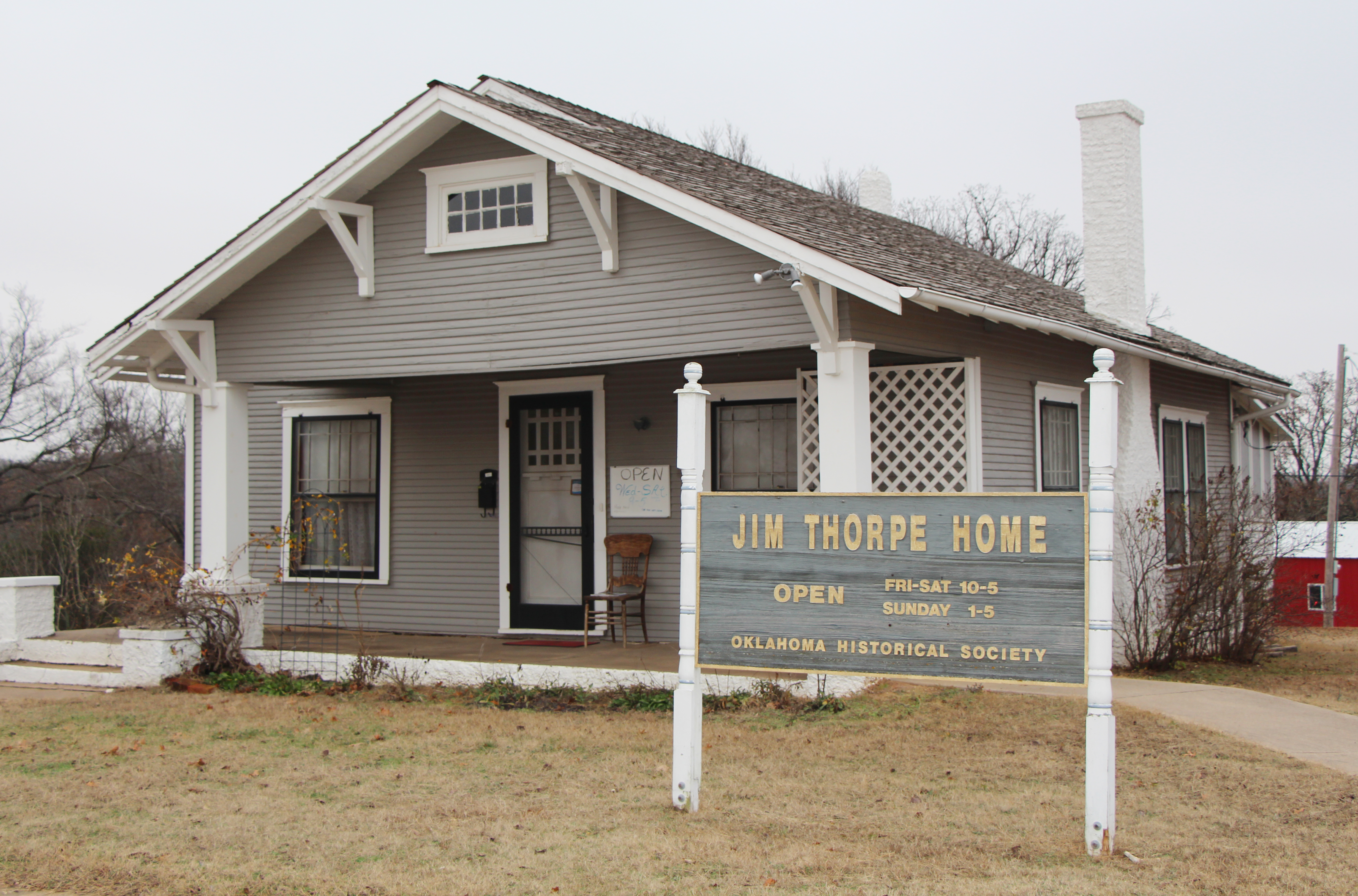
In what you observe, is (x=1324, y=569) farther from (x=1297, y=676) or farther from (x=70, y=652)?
(x=70, y=652)

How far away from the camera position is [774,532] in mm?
6184

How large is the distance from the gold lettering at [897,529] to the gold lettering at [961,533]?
0.24 metres

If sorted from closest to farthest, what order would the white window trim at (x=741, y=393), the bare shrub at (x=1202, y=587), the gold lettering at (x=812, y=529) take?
the gold lettering at (x=812, y=529) < the white window trim at (x=741, y=393) < the bare shrub at (x=1202, y=587)

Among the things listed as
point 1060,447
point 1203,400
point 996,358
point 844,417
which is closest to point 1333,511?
point 1203,400

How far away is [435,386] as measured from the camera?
12906mm

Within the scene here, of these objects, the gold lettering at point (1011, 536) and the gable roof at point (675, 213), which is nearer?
the gold lettering at point (1011, 536)

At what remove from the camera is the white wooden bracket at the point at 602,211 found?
30.7ft

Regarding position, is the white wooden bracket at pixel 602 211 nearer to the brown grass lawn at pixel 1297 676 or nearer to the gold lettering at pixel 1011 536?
the gold lettering at pixel 1011 536

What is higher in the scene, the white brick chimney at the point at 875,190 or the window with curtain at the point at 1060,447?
the white brick chimney at the point at 875,190

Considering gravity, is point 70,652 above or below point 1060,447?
below

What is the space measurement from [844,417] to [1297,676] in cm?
641

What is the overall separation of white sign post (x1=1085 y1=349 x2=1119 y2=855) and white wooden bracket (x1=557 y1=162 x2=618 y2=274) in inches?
191

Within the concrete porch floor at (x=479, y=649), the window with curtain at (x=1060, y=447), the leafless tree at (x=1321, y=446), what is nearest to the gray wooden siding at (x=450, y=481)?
the concrete porch floor at (x=479, y=649)

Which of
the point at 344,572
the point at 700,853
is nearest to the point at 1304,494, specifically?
the point at 344,572
